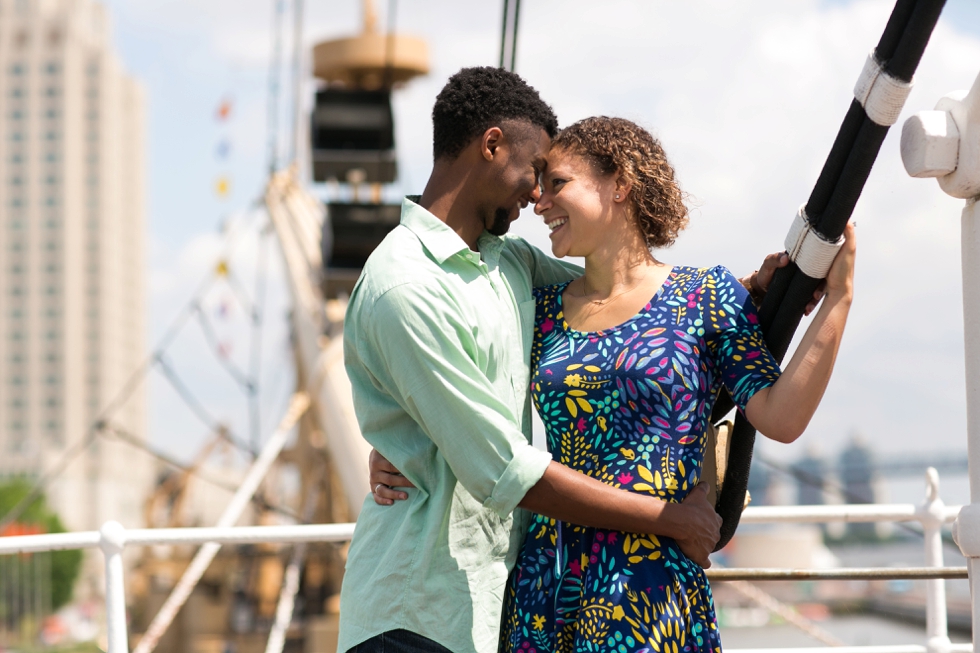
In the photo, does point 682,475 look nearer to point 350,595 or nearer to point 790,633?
point 350,595

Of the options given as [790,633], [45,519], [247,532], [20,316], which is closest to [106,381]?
[20,316]

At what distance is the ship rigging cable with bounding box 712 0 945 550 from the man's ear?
0.55 meters

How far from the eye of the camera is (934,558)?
3166 mm

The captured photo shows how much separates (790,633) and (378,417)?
84477mm

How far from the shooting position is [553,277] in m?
2.37

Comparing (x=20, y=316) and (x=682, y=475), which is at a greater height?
(x=682, y=475)

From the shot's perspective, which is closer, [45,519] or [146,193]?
[45,519]

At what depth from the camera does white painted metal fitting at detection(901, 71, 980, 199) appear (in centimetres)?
187

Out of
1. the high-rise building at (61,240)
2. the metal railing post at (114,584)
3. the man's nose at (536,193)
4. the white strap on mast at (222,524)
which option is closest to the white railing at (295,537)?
the metal railing post at (114,584)

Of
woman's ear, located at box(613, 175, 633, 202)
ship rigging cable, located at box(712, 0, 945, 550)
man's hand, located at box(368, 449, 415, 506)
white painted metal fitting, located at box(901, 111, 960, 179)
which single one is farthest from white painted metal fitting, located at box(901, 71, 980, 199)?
man's hand, located at box(368, 449, 415, 506)

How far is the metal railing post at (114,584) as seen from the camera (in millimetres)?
2816

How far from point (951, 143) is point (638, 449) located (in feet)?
2.37

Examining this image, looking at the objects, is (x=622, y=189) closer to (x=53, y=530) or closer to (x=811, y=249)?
(x=811, y=249)

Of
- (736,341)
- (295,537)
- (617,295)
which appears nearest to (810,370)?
(736,341)
